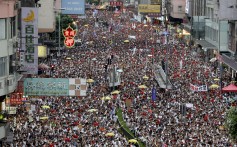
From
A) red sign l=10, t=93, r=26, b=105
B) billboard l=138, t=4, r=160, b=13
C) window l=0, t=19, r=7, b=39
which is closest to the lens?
window l=0, t=19, r=7, b=39

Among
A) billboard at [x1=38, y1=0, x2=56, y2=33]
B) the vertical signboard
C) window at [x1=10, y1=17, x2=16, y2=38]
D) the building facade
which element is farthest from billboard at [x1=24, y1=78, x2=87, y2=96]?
the building facade

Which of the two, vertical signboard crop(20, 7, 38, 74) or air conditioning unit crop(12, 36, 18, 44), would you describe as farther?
vertical signboard crop(20, 7, 38, 74)

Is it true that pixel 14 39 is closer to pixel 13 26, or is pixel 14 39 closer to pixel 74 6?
pixel 13 26

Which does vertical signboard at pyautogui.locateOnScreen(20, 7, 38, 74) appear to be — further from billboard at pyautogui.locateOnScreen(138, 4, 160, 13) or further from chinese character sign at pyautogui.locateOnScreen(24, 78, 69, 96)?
billboard at pyautogui.locateOnScreen(138, 4, 160, 13)

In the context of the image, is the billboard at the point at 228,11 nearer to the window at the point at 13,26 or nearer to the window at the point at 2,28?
the window at the point at 13,26

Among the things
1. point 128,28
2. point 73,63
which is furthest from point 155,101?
point 128,28

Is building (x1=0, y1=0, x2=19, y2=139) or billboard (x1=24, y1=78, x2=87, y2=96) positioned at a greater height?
building (x1=0, y1=0, x2=19, y2=139)

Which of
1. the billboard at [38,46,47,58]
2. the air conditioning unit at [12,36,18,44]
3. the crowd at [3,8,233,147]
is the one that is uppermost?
the air conditioning unit at [12,36,18,44]

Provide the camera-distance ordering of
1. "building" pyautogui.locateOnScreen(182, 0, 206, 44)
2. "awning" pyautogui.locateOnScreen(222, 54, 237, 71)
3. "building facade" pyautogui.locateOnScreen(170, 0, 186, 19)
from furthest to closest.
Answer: "building facade" pyautogui.locateOnScreen(170, 0, 186, 19)
"building" pyautogui.locateOnScreen(182, 0, 206, 44)
"awning" pyautogui.locateOnScreen(222, 54, 237, 71)
